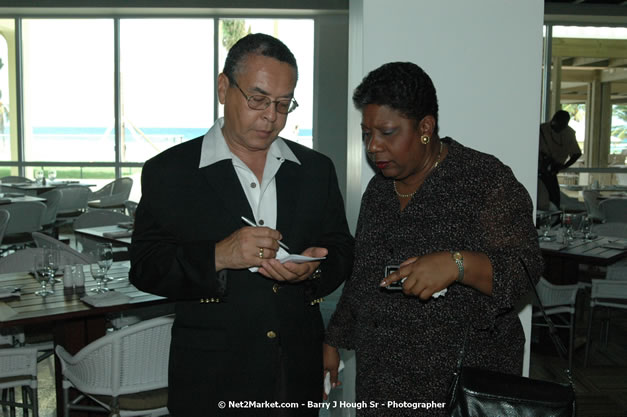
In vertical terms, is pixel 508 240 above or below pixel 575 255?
above

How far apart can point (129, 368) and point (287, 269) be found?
1.44 metres

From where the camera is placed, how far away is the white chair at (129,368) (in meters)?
2.60

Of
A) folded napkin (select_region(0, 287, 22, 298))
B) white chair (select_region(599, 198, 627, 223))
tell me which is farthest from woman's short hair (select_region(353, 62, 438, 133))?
white chair (select_region(599, 198, 627, 223))

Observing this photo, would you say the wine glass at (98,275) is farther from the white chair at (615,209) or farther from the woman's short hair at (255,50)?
the white chair at (615,209)

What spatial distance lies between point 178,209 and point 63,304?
1698 mm

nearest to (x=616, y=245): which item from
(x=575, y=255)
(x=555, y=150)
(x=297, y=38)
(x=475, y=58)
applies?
(x=575, y=255)

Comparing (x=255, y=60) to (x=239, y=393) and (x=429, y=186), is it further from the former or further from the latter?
(x=239, y=393)

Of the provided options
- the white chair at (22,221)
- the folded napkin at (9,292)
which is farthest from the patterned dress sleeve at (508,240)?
the white chair at (22,221)

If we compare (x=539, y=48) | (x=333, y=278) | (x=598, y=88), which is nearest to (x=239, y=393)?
(x=333, y=278)

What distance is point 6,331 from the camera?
3.65 metres

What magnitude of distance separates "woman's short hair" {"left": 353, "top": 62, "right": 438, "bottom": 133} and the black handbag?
65cm

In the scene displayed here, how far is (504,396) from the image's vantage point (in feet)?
4.68

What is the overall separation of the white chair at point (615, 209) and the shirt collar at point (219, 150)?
22.2 ft

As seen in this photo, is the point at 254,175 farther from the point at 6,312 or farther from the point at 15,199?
the point at 15,199
